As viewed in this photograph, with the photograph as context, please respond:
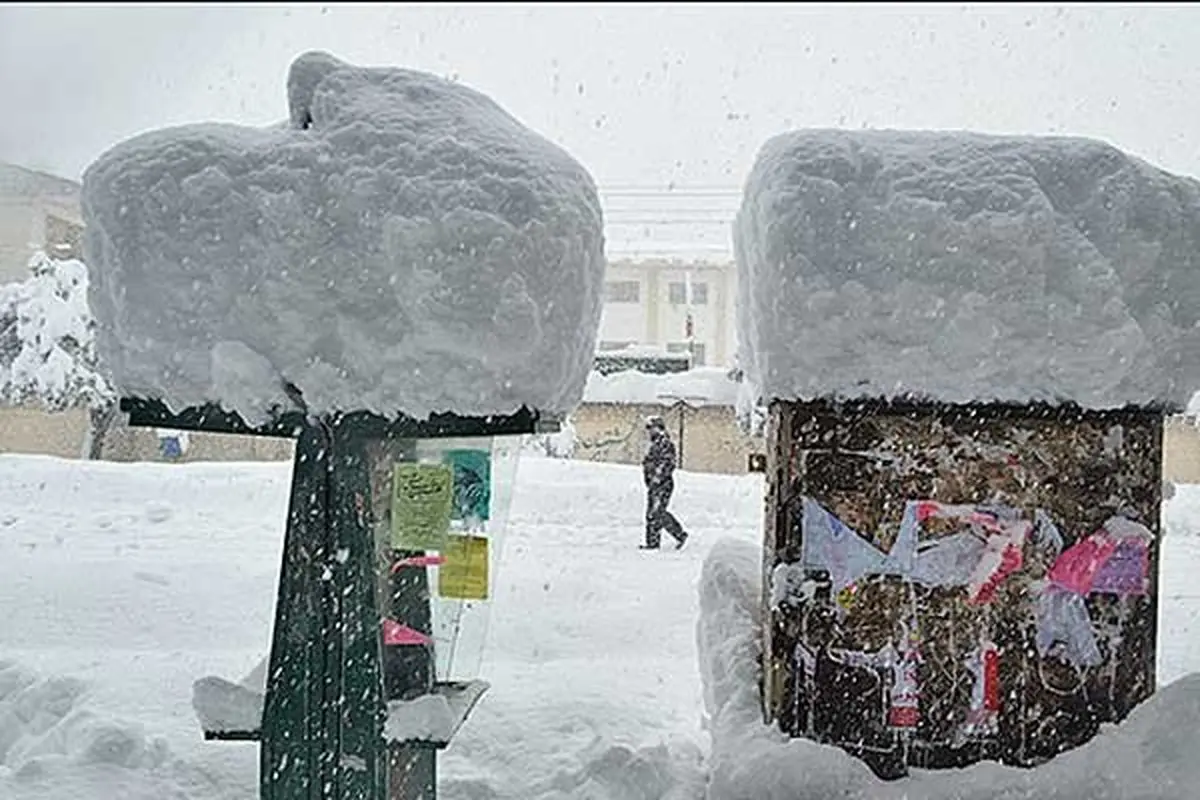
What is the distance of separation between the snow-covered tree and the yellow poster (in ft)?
17.3

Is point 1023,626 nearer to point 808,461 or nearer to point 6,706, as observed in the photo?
point 808,461

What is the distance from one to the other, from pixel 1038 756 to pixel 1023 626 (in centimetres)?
39

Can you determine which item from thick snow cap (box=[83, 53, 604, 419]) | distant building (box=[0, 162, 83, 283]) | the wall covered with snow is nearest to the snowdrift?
thick snow cap (box=[83, 53, 604, 419])

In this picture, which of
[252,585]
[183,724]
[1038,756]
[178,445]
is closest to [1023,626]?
[1038,756]

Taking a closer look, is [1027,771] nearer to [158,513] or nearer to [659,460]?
[659,460]

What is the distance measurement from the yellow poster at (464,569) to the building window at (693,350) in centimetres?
467

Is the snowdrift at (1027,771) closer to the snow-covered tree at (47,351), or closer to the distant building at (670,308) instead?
the distant building at (670,308)

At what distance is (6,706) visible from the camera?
16.6 ft

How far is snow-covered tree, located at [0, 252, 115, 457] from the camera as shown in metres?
8.37

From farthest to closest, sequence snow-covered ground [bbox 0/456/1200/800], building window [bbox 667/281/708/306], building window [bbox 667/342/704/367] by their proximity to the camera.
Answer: building window [bbox 667/342/704/367], building window [bbox 667/281/708/306], snow-covered ground [bbox 0/456/1200/800]

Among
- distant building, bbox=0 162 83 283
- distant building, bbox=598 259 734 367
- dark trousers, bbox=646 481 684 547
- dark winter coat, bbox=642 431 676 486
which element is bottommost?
dark trousers, bbox=646 481 684 547

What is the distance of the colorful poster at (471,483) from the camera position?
3418mm

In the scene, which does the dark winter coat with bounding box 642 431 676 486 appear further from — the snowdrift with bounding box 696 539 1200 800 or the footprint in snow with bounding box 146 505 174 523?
the snowdrift with bounding box 696 539 1200 800

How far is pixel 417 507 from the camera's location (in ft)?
10.6
